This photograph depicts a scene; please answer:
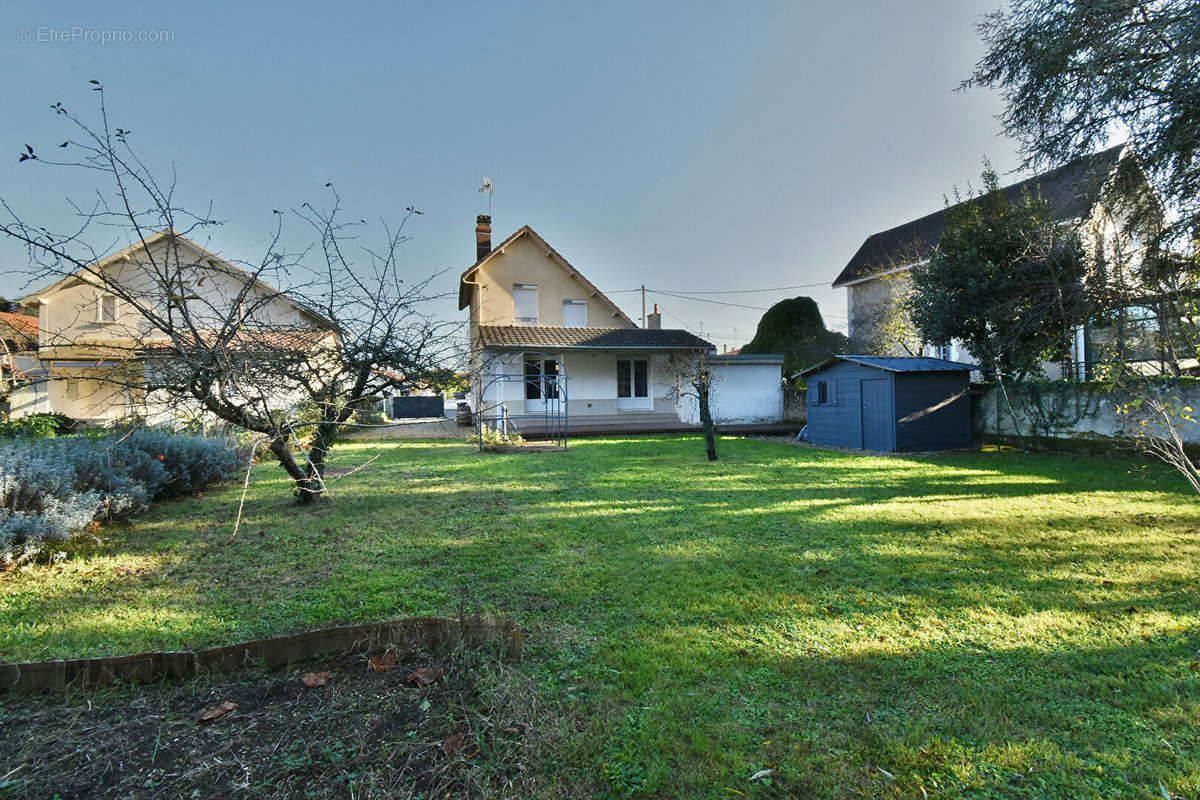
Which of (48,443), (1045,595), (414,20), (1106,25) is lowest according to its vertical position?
(1045,595)

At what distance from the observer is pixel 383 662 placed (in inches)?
108

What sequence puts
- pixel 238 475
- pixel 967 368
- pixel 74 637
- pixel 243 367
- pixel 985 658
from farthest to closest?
pixel 967 368 → pixel 238 475 → pixel 243 367 → pixel 74 637 → pixel 985 658

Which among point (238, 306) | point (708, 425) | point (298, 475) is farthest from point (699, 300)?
point (238, 306)

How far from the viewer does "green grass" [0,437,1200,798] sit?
6.91ft

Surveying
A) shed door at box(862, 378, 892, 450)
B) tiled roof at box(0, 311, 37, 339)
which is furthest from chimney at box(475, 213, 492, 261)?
shed door at box(862, 378, 892, 450)

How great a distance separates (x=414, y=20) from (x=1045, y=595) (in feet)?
40.7

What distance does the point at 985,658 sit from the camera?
2914 millimetres

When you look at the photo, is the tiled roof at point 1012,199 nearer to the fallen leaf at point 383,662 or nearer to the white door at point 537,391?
the white door at point 537,391

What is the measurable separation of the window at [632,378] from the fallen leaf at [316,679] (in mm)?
18932

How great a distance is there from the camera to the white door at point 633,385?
70.2ft

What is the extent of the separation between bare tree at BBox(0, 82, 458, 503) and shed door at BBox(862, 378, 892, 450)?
10.7 m

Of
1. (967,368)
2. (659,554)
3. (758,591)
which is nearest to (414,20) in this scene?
(659,554)

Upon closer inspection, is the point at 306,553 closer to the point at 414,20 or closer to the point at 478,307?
the point at 414,20

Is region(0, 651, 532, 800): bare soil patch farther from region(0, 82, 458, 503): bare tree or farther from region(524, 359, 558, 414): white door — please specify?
region(524, 359, 558, 414): white door
